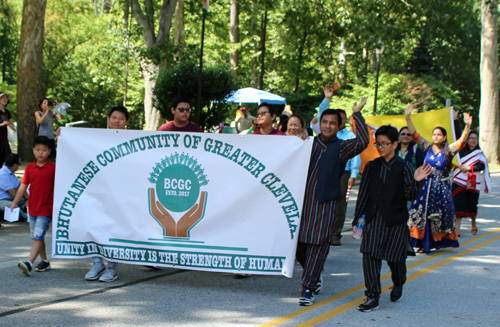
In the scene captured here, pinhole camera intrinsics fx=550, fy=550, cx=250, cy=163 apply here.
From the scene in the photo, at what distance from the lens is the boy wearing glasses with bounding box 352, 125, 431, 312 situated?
5000 mm

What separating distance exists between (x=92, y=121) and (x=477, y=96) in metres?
38.7

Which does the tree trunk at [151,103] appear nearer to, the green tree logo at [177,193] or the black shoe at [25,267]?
the black shoe at [25,267]

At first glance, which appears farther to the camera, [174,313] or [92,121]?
[92,121]

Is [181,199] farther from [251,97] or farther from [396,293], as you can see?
[251,97]

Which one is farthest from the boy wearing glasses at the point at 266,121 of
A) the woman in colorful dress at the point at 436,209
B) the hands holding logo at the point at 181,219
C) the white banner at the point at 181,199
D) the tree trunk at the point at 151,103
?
the tree trunk at the point at 151,103

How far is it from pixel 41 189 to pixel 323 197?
9.78 ft

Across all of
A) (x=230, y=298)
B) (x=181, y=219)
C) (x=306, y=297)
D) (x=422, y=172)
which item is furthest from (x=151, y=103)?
(x=422, y=172)

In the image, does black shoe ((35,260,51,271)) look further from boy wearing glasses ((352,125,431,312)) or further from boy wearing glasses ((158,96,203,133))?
boy wearing glasses ((352,125,431,312))

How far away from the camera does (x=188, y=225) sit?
18.0 feet

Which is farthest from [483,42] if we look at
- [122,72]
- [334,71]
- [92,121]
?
[92,121]

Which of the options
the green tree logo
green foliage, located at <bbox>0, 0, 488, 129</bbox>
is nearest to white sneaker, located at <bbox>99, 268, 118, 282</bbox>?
the green tree logo

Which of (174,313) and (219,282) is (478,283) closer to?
(219,282)

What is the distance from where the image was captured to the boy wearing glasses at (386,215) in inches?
197

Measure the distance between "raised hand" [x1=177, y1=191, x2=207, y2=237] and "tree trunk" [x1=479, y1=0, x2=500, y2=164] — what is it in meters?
25.3
